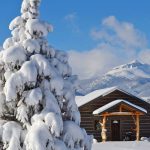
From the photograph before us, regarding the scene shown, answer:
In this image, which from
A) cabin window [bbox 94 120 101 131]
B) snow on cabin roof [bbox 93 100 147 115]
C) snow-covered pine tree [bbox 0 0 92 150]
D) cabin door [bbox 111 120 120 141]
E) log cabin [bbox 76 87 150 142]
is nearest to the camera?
snow-covered pine tree [bbox 0 0 92 150]

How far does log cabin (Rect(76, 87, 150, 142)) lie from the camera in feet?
142

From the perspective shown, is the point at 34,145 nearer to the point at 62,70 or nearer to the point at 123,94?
the point at 62,70

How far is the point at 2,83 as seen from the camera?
14.1 meters

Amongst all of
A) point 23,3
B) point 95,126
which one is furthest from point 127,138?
point 23,3

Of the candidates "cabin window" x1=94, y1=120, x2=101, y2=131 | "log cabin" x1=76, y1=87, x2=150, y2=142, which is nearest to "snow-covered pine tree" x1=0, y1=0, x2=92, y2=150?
"log cabin" x1=76, y1=87, x2=150, y2=142

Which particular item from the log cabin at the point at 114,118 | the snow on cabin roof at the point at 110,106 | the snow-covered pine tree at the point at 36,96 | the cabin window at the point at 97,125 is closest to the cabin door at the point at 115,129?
the log cabin at the point at 114,118

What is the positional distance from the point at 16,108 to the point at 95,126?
100 ft

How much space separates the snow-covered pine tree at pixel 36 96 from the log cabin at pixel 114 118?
92.9 ft

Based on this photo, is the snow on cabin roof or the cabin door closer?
the snow on cabin roof

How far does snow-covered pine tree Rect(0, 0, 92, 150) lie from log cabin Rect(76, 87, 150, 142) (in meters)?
28.3

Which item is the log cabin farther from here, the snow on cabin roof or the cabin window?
the snow on cabin roof

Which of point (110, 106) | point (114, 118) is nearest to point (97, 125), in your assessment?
point (114, 118)

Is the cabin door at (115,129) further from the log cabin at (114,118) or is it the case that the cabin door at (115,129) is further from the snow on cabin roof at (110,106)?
the snow on cabin roof at (110,106)

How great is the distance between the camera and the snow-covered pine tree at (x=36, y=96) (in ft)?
42.9
